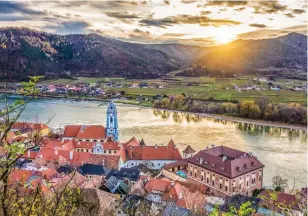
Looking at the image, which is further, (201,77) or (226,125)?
(201,77)

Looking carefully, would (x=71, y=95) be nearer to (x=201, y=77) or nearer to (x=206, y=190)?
(x=201, y=77)

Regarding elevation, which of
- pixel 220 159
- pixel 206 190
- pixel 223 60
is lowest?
pixel 206 190

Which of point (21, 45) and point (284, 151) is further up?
point (21, 45)

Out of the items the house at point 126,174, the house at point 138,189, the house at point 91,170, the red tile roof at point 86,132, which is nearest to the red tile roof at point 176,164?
the house at point 126,174

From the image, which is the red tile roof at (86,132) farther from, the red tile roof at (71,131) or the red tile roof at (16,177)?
the red tile roof at (16,177)

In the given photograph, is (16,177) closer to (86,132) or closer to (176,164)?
(176,164)

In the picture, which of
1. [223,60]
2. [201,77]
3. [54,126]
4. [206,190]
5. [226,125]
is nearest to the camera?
[206,190]

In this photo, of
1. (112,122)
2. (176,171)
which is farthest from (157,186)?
(112,122)

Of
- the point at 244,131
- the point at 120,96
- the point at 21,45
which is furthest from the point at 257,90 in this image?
the point at 21,45
